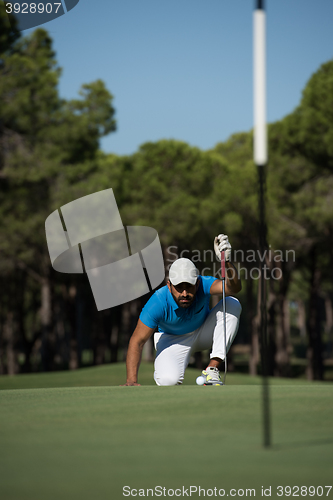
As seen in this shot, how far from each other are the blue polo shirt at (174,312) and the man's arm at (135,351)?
0.07 m

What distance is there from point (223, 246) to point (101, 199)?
697 inches

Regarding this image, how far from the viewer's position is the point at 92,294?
115ft

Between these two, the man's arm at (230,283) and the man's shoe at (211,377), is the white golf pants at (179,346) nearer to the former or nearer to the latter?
the man's arm at (230,283)

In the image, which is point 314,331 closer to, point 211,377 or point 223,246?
point 211,377

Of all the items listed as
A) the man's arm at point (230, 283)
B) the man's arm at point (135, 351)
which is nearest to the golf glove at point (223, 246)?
the man's arm at point (230, 283)

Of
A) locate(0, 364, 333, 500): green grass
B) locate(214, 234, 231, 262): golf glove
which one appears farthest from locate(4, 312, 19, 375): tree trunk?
locate(0, 364, 333, 500): green grass

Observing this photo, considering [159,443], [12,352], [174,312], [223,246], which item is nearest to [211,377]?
[174,312]

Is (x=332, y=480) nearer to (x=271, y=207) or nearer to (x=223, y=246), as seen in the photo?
(x=223, y=246)

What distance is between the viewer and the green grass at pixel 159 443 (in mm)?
2363

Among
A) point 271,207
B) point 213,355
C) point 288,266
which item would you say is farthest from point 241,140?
point 213,355

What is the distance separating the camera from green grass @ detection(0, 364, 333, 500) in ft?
7.75

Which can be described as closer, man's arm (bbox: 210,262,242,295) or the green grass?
the green grass

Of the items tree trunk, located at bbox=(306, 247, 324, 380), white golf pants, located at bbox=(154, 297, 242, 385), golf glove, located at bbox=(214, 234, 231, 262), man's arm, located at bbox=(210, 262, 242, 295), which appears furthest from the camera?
tree trunk, located at bbox=(306, 247, 324, 380)

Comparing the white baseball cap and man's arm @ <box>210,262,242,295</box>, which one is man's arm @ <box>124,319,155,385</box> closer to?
the white baseball cap
